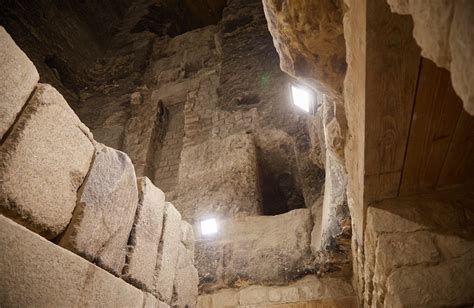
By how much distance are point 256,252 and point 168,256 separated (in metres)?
1.40

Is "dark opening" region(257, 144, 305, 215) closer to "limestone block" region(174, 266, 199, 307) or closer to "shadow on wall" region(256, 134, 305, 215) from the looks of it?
"shadow on wall" region(256, 134, 305, 215)

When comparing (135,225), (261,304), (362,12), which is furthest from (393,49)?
(261,304)

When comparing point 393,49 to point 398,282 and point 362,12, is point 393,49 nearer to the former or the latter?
point 362,12

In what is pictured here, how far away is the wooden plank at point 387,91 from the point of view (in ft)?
3.71

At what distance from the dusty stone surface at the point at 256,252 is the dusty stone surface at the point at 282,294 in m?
0.07

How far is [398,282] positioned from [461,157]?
0.71 meters

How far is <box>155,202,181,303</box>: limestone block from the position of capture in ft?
7.01

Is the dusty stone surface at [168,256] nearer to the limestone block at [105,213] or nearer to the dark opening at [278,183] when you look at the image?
the limestone block at [105,213]

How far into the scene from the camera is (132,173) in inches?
77.5

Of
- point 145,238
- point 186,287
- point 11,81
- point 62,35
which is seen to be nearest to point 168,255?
point 145,238

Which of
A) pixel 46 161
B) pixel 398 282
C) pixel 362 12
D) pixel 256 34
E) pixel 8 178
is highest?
pixel 256 34

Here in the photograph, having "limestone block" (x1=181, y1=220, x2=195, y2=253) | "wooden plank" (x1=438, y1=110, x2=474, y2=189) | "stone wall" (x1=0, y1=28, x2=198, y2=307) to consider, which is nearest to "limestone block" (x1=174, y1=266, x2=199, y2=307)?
"limestone block" (x1=181, y1=220, x2=195, y2=253)

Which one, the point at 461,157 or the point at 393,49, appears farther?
the point at 461,157

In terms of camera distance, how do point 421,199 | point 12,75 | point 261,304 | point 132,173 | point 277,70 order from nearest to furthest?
point 12,75, point 421,199, point 132,173, point 261,304, point 277,70
